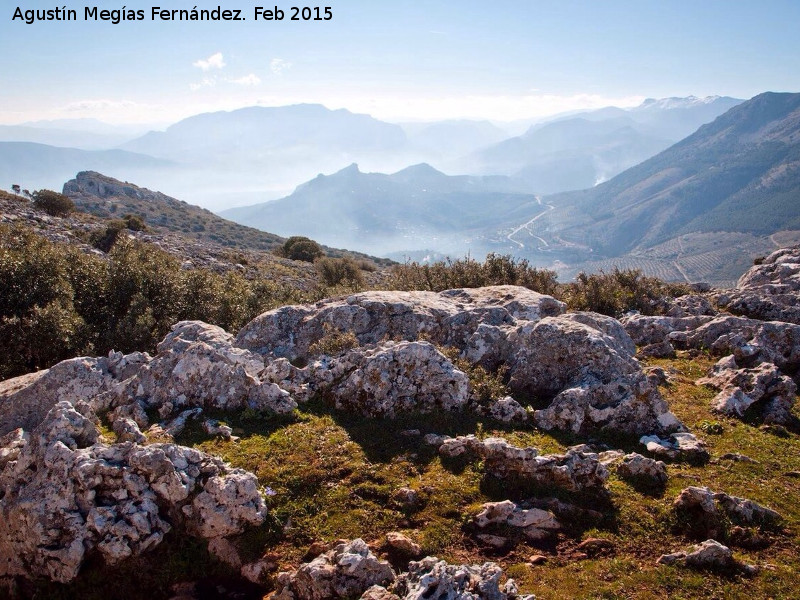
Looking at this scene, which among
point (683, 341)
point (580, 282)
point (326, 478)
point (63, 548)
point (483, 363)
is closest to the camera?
point (63, 548)

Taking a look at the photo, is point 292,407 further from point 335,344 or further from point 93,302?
point 93,302

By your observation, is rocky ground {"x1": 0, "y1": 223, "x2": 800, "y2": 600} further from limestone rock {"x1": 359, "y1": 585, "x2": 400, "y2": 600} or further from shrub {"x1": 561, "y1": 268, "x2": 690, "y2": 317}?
shrub {"x1": 561, "y1": 268, "x2": 690, "y2": 317}

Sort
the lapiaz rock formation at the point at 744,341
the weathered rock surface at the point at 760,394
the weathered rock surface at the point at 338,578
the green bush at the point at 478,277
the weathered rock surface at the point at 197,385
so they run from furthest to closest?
1. the green bush at the point at 478,277
2. the lapiaz rock formation at the point at 744,341
3. the weathered rock surface at the point at 760,394
4. the weathered rock surface at the point at 197,385
5. the weathered rock surface at the point at 338,578

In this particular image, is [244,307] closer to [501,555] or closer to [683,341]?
[501,555]

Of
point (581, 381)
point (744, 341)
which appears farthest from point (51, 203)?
point (744, 341)

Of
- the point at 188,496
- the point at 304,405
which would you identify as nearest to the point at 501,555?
the point at 188,496

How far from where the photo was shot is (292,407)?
12.6 meters

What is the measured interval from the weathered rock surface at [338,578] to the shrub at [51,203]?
70.1 m

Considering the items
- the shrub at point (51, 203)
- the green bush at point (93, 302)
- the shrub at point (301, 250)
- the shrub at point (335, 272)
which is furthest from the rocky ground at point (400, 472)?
the shrub at point (301, 250)

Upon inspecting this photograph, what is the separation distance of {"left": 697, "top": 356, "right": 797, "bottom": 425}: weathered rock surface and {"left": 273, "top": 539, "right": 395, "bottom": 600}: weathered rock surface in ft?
38.5

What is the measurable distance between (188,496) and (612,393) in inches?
418

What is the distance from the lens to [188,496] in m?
8.82

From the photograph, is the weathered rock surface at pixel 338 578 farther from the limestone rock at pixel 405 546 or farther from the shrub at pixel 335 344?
the shrub at pixel 335 344

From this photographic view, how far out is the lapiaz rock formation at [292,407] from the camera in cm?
818
